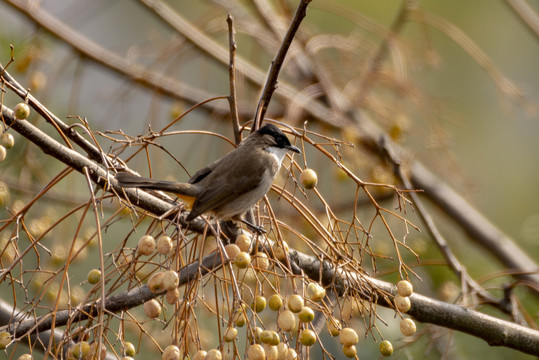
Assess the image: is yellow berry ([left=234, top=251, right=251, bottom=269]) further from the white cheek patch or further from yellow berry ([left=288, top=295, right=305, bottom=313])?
the white cheek patch

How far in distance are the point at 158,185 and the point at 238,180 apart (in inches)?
17.5

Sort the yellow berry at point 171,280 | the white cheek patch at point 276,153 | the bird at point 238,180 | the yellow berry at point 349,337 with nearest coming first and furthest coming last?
the yellow berry at point 171,280 < the yellow berry at point 349,337 < the bird at point 238,180 < the white cheek patch at point 276,153

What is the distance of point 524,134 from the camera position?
7.73 meters

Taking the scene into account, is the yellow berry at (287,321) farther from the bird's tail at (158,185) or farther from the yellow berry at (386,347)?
the bird's tail at (158,185)

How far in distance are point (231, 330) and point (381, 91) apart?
280 centimetres

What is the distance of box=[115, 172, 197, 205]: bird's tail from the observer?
1987mm

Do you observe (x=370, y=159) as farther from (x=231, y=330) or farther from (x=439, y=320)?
(x=231, y=330)

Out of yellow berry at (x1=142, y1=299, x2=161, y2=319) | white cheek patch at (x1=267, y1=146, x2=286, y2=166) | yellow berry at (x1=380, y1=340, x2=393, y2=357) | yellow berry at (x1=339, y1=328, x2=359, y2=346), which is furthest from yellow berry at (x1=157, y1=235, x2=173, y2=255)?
white cheek patch at (x1=267, y1=146, x2=286, y2=166)

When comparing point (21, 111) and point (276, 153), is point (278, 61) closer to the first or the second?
point (21, 111)

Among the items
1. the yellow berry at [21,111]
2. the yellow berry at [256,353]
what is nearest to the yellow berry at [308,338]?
the yellow berry at [256,353]

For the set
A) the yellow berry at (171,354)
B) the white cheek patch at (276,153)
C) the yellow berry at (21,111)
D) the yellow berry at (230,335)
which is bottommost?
the yellow berry at (171,354)

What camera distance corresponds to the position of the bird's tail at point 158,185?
1.99m

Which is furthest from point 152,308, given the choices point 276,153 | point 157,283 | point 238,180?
point 276,153

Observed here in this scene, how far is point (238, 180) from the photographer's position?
2.65m
